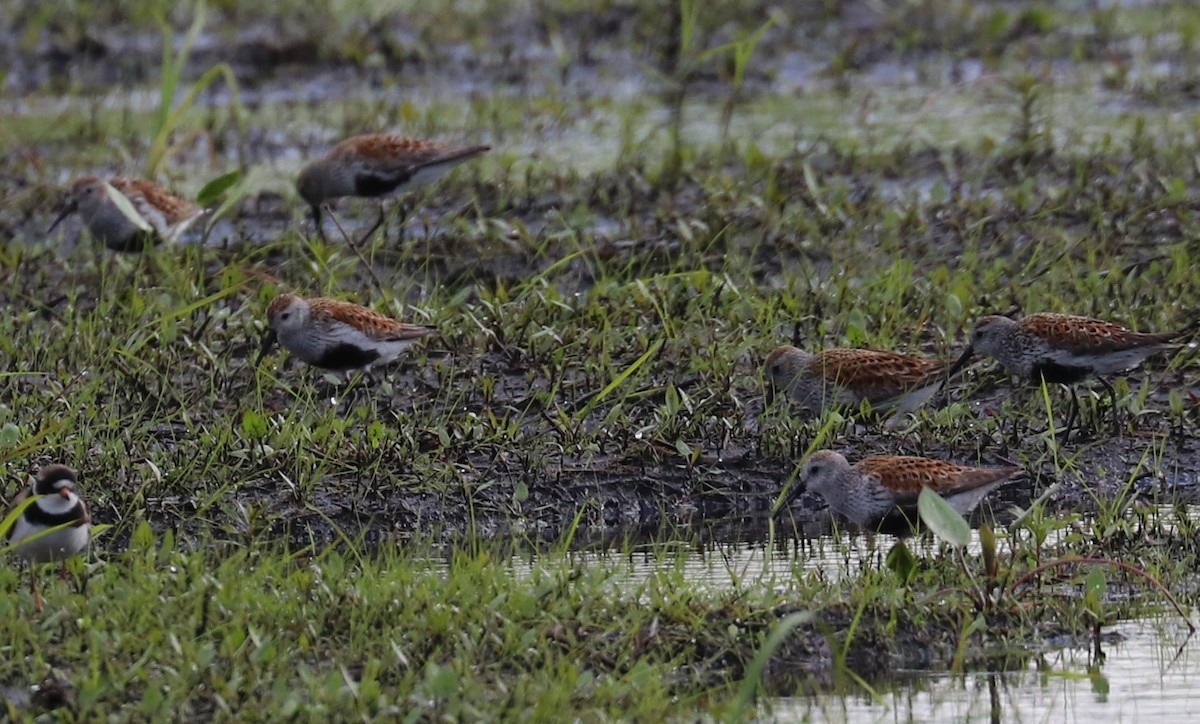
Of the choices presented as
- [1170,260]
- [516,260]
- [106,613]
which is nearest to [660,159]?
[516,260]

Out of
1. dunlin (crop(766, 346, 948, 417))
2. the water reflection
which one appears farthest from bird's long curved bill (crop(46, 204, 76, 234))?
the water reflection

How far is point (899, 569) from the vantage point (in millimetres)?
6395

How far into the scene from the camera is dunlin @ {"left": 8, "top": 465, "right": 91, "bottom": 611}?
618cm

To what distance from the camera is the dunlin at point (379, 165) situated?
10.5 meters

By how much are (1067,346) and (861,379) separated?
83 cm

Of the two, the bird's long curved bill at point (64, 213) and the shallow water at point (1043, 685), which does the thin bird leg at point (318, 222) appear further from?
the shallow water at point (1043, 685)

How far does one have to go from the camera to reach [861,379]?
26.3 ft

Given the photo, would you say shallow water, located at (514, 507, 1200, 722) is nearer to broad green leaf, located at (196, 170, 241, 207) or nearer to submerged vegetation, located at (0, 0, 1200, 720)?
submerged vegetation, located at (0, 0, 1200, 720)

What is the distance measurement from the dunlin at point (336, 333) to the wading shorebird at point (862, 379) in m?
1.62

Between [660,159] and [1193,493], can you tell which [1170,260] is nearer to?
[1193,493]

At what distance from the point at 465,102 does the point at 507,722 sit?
9360 mm

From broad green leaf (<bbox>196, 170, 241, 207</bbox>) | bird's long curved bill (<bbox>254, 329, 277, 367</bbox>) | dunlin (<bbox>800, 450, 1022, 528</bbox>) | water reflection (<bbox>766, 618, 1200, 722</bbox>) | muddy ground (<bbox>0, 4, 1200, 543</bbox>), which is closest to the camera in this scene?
water reflection (<bbox>766, 618, 1200, 722</bbox>)

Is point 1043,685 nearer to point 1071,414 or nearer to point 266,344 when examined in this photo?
point 1071,414

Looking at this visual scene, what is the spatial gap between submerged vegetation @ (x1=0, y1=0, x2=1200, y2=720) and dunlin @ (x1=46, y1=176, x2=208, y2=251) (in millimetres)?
162
